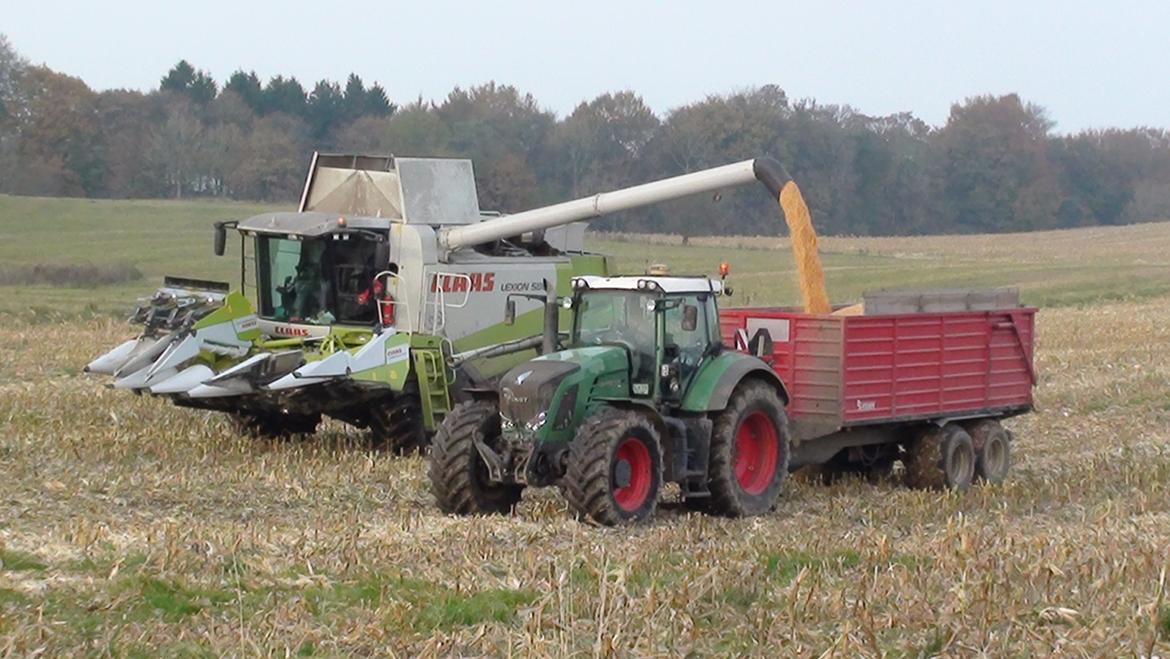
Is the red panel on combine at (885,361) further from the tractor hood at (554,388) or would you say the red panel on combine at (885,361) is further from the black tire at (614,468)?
the black tire at (614,468)

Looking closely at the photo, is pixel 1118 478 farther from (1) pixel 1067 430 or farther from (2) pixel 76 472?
(2) pixel 76 472

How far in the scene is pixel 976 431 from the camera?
42.8ft

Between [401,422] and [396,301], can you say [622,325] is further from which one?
[396,301]

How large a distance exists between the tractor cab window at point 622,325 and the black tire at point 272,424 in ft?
14.1

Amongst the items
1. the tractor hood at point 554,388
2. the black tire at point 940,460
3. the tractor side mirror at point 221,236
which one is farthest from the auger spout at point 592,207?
the tractor hood at point 554,388

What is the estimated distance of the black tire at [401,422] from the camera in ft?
44.3

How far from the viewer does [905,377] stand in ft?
40.4

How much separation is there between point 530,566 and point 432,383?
578cm

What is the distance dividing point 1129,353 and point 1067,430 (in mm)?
6643

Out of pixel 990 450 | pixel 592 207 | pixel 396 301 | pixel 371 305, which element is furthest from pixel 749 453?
pixel 371 305

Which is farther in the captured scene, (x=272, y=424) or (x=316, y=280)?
(x=272, y=424)

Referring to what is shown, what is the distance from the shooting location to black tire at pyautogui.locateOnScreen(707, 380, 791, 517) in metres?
10.7

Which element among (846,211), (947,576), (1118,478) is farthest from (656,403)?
(846,211)

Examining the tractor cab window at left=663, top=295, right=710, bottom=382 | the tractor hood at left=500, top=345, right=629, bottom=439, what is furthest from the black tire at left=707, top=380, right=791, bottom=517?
the tractor hood at left=500, top=345, right=629, bottom=439
